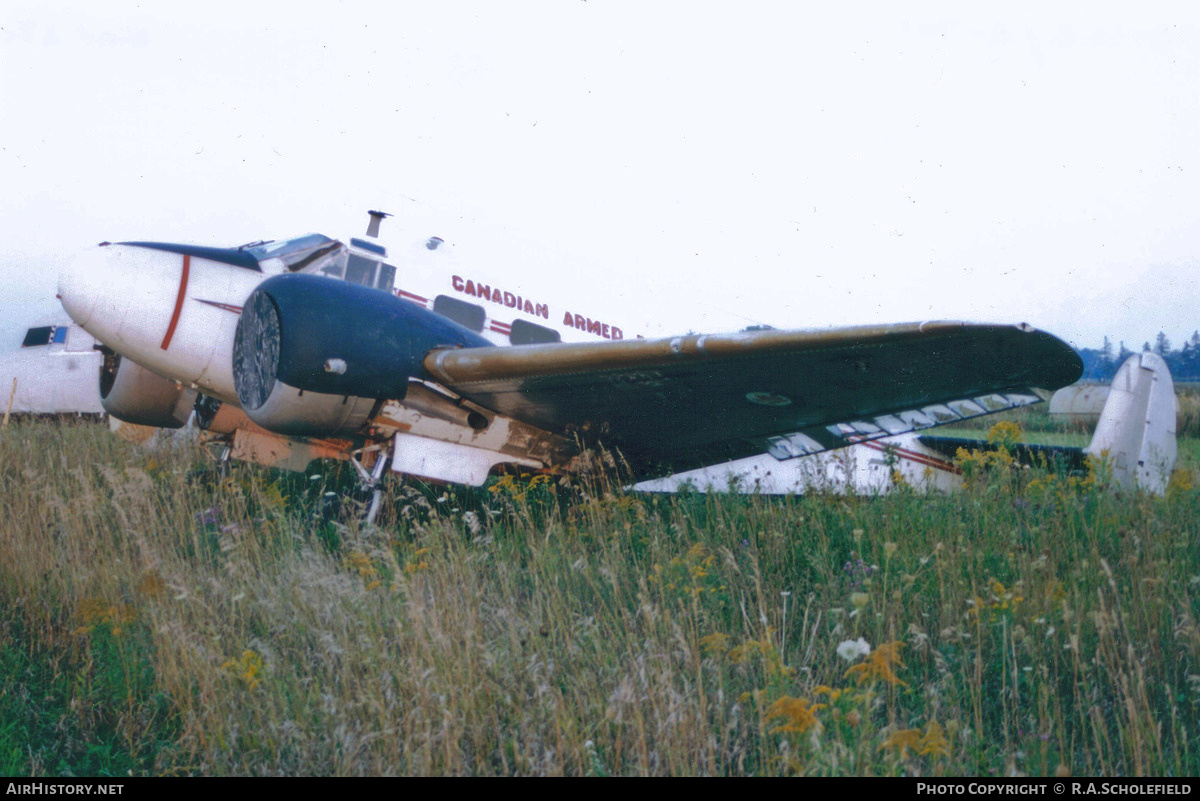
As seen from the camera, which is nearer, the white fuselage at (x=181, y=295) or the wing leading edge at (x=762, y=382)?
the wing leading edge at (x=762, y=382)

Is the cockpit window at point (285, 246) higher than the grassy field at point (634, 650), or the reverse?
the cockpit window at point (285, 246)

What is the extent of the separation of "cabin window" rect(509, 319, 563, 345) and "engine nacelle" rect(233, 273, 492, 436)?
1933 mm

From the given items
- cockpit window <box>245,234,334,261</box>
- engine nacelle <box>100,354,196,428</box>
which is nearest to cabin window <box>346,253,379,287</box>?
cockpit window <box>245,234,334,261</box>

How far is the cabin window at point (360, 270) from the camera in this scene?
574 cm

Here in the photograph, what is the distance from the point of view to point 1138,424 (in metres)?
7.35

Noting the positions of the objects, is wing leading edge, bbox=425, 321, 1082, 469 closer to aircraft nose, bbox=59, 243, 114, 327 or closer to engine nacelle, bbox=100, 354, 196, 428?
aircraft nose, bbox=59, 243, 114, 327

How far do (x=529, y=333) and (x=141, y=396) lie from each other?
A: 11.2 feet

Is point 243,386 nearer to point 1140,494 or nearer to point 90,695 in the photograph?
point 90,695

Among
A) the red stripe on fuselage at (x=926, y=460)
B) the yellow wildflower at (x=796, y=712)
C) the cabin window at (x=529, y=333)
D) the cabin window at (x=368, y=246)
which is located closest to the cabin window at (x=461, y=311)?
the cabin window at (x=529, y=333)

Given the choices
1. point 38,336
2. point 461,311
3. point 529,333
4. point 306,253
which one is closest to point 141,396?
point 306,253

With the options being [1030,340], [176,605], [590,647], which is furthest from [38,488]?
[1030,340]

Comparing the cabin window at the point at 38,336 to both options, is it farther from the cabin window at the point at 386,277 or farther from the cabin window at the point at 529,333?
the cabin window at the point at 529,333

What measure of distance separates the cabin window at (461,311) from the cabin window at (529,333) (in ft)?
1.14
